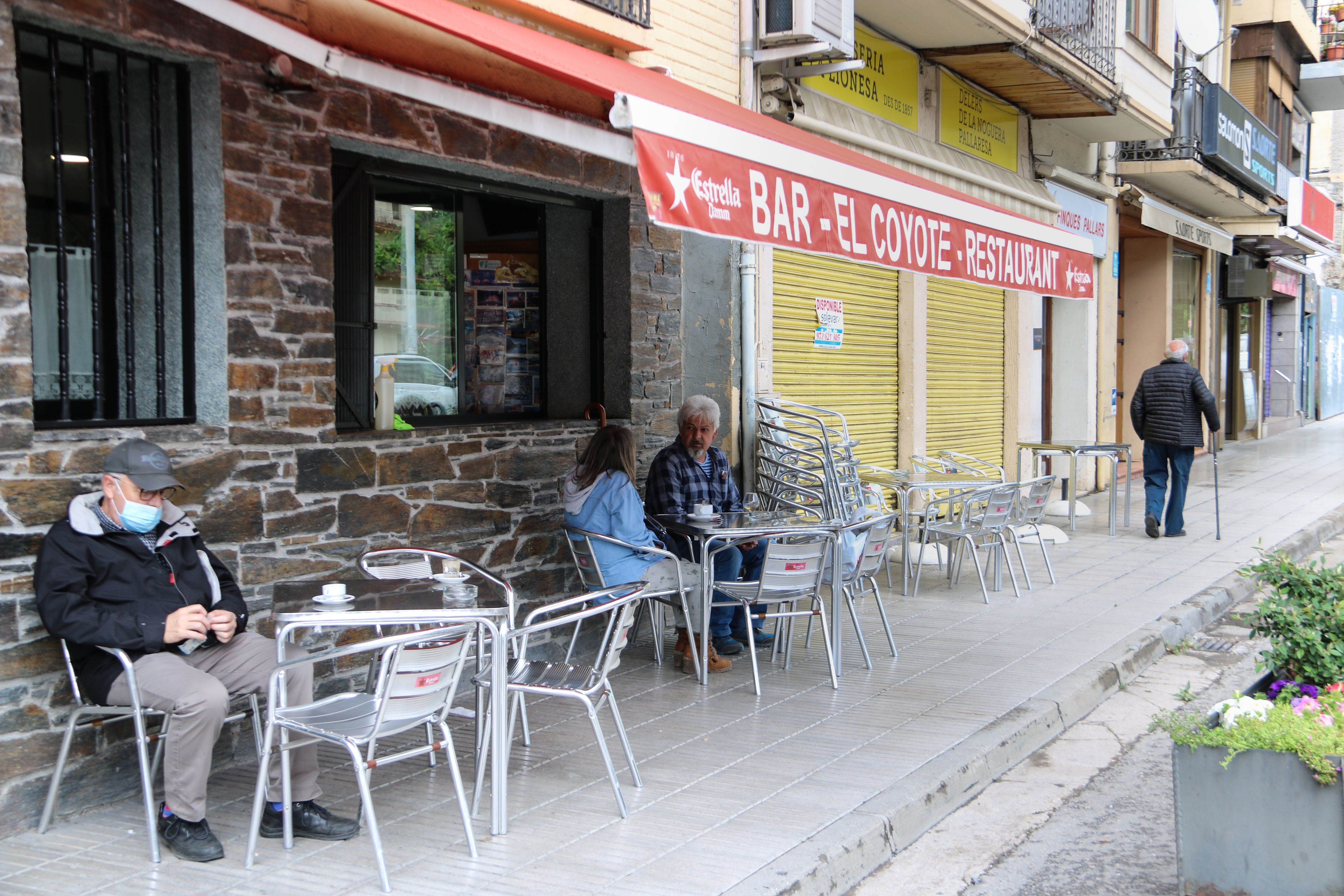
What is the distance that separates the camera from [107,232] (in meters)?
5.10

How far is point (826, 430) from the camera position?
9227 millimetres

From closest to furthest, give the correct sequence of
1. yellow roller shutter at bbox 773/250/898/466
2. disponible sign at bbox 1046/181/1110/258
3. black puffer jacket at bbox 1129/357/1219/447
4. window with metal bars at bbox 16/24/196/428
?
window with metal bars at bbox 16/24/196/428, yellow roller shutter at bbox 773/250/898/466, black puffer jacket at bbox 1129/357/1219/447, disponible sign at bbox 1046/181/1110/258

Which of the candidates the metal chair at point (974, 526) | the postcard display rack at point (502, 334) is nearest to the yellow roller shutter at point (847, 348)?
the metal chair at point (974, 526)

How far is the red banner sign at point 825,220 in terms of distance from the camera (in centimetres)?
462

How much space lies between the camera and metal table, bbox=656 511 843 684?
6402 mm

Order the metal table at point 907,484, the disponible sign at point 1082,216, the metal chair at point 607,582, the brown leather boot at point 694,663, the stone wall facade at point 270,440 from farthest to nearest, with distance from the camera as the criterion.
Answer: the disponible sign at point 1082,216 < the metal table at point 907,484 < the brown leather boot at point 694,663 < the metal chair at point 607,582 < the stone wall facade at point 270,440

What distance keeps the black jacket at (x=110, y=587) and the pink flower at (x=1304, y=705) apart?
3.71 m

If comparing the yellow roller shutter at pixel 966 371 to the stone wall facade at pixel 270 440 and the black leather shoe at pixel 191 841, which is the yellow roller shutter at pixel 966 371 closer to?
the stone wall facade at pixel 270 440

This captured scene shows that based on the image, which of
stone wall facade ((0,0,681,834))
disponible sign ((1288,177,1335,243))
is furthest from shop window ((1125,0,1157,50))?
stone wall facade ((0,0,681,834))

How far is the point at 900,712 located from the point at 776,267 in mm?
4713

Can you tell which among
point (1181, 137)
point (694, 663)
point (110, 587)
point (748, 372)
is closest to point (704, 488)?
point (694, 663)

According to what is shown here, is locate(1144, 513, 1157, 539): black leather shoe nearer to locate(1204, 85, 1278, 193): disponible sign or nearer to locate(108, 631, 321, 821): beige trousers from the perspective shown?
locate(1204, 85, 1278, 193): disponible sign

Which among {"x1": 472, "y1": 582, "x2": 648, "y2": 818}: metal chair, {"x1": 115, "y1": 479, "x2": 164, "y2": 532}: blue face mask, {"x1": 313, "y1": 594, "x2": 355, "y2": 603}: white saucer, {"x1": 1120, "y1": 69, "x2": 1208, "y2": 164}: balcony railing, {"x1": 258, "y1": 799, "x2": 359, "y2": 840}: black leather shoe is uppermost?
{"x1": 1120, "y1": 69, "x2": 1208, "y2": 164}: balcony railing

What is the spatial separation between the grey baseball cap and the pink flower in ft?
12.6
